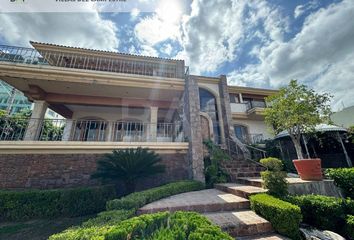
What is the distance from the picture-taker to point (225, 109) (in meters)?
11.6

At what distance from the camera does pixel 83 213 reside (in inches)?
201

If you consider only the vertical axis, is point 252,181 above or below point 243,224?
above

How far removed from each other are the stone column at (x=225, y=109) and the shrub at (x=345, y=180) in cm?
585

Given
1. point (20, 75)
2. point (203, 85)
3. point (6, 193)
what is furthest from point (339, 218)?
point (20, 75)

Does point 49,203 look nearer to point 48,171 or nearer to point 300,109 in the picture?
point 48,171

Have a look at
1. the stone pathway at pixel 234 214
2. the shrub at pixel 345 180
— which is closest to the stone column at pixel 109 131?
the stone pathway at pixel 234 214

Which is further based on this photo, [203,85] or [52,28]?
[203,85]

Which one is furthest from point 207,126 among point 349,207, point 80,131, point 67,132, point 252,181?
point 67,132

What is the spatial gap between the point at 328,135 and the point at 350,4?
7063 mm

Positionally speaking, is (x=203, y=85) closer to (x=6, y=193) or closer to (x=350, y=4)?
(x=350, y=4)

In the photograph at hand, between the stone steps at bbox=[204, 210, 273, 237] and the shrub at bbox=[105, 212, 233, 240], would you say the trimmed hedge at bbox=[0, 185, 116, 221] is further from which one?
the stone steps at bbox=[204, 210, 273, 237]

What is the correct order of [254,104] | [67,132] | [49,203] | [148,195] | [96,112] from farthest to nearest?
[254,104] → [96,112] → [67,132] → [49,203] → [148,195]

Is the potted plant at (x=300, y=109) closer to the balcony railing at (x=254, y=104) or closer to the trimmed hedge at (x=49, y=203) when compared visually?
the trimmed hedge at (x=49, y=203)

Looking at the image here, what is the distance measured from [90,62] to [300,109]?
11.9 meters
